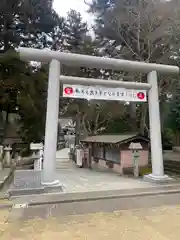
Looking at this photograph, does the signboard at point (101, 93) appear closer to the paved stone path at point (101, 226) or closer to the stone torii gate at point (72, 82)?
the stone torii gate at point (72, 82)

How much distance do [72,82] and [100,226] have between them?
4523 mm

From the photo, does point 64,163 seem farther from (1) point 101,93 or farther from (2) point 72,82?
(2) point 72,82

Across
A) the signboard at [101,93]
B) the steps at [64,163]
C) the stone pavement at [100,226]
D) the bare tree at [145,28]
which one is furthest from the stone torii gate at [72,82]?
the steps at [64,163]

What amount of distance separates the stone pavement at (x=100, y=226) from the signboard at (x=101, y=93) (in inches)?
147

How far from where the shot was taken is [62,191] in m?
6.28

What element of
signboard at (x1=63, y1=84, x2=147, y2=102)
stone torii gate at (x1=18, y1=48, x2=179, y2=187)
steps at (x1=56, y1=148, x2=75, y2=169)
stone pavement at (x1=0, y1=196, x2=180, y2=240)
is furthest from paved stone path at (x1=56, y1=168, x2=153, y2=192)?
steps at (x1=56, y1=148, x2=75, y2=169)

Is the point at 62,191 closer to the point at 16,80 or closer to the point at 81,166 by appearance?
the point at 16,80

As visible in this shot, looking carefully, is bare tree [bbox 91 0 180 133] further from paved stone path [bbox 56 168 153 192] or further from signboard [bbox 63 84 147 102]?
paved stone path [bbox 56 168 153 192]

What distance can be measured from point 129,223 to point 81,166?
37.3 feet

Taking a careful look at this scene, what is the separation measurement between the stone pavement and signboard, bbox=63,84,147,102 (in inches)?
147

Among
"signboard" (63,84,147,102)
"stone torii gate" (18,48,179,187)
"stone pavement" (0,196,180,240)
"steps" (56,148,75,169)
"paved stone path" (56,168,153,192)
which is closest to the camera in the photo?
"stone pavement" (0,196,180,240)

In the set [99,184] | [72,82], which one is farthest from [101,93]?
[99,184]

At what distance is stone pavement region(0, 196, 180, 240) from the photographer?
137 inches

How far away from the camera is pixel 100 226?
3.88 m
